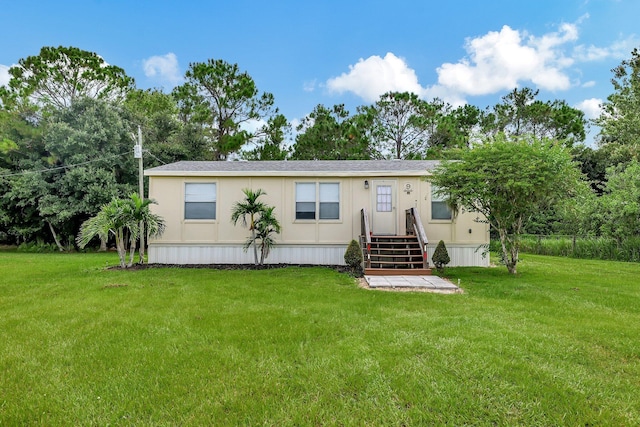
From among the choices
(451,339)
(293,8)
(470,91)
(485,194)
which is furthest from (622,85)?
(451,339)

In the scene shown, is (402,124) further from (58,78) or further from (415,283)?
(58,78)

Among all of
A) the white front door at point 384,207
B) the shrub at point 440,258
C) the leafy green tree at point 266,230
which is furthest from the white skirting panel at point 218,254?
the shrub at point 440,258

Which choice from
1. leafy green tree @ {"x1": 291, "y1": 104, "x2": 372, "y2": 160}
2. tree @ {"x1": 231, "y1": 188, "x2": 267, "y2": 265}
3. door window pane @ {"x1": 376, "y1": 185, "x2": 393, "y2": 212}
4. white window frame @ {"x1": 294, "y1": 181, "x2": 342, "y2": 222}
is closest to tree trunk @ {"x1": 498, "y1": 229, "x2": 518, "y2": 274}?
door window pane @ {"x1": 376, "y1": 185, "x2": 393, "y2": 212}

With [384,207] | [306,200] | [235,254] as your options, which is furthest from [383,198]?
[235,254]

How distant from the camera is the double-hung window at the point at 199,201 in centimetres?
985

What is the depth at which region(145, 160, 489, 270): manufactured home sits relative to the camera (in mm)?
9711

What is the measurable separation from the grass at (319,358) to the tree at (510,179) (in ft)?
7.64

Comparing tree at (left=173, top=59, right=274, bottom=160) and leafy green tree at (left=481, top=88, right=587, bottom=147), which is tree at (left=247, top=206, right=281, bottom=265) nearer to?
tree at (left=173, top=59, right=274, bottom=160)

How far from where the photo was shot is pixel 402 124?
828 inches

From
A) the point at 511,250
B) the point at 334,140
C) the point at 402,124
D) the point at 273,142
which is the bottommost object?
the point at 511,250

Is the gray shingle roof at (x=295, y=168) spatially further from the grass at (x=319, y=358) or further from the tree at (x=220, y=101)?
the tree at (x=220, y=101)

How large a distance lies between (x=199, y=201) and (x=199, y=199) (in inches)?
2.4

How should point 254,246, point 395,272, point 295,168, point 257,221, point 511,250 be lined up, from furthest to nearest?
1. point 295,168
2. point 254,246
3. point 257,221
4. point 511,250
5. point 395,272

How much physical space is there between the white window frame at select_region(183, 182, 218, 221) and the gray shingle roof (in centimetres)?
37
